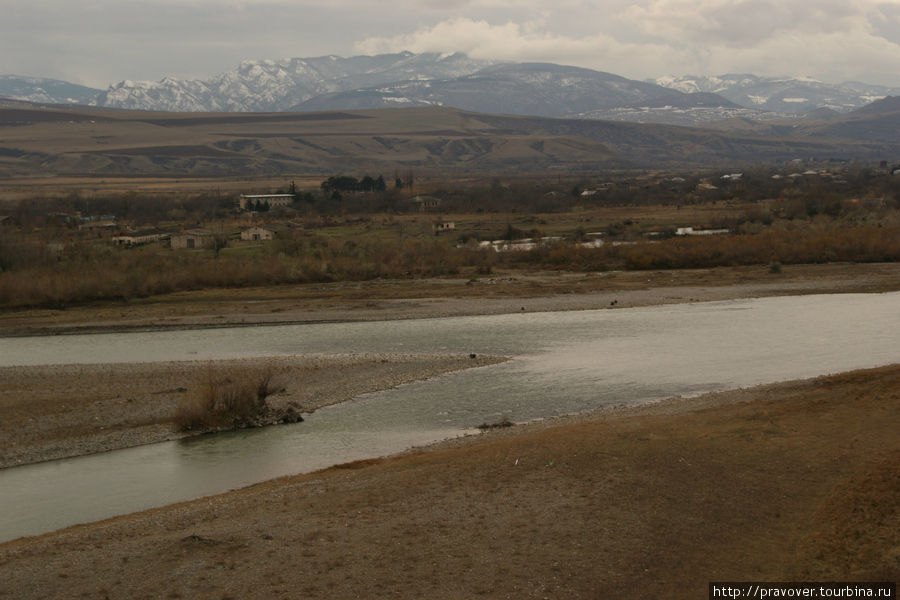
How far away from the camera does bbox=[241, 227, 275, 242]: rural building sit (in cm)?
6588

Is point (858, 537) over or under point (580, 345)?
over

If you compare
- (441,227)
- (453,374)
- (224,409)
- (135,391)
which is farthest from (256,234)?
(224,409)

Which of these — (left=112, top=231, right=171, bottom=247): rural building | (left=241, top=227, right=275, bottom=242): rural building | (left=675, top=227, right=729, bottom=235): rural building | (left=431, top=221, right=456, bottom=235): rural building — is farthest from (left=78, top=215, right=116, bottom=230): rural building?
(left=675, top=227, right=729, bottom=235): rural building

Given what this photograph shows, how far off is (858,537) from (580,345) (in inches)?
802

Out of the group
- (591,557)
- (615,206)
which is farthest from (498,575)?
(615,206)

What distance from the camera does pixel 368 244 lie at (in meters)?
58.2

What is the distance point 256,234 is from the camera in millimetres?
66438

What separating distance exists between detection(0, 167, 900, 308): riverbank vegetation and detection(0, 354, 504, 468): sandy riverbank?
1819cm

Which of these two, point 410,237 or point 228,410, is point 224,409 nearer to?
point 228,410

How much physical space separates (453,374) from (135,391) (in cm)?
893

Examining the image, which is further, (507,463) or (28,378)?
(28,378)

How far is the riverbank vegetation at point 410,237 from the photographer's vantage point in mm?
49969

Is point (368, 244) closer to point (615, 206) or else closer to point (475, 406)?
point (475, 406)

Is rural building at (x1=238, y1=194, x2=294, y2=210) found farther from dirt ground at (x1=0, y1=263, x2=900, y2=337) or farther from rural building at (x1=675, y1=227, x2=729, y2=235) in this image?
dirt ground at (x1=0, y1=263, x2=900, y2=337)
